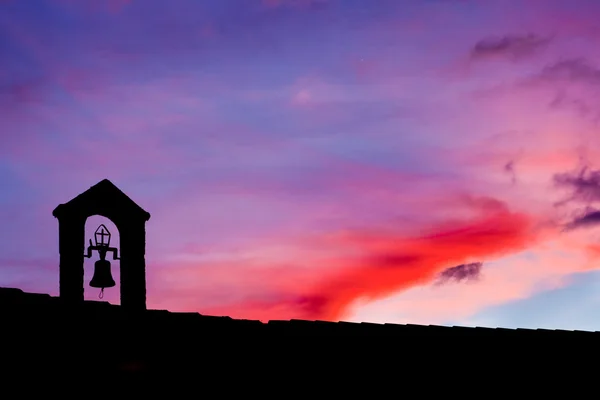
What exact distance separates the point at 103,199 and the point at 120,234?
0.61 meters

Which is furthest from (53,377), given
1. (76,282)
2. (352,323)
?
(352,323)

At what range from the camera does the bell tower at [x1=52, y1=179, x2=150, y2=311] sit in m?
12.9

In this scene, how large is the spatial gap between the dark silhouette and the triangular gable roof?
1 centimetres

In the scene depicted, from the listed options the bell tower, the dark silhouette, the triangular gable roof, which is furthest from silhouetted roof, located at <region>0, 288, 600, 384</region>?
the triangular gable roof

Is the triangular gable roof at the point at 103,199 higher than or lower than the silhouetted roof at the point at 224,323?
higher

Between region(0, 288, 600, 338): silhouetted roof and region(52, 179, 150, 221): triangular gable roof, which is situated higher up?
region(52, 179, 150, 221): triangular gable roof

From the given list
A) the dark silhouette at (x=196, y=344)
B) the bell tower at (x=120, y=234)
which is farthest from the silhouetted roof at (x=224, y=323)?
the bell tower at (x=120, y=234)

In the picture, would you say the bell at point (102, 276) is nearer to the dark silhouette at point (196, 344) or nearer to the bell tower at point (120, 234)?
the dark silhouette at point (196, 344)

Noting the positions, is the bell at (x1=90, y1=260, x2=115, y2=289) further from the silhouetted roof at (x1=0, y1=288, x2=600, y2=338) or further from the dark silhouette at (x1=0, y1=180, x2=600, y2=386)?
the silhouetted roof at (x1=0, y1=288, x2=600, y2=338)

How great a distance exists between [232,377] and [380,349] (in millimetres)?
2320

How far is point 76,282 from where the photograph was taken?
12.9 meters

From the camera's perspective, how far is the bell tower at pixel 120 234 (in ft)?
42.5

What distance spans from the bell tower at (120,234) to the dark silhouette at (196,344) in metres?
0.01

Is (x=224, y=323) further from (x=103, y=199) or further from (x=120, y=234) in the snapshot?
(x=103, y=199)
